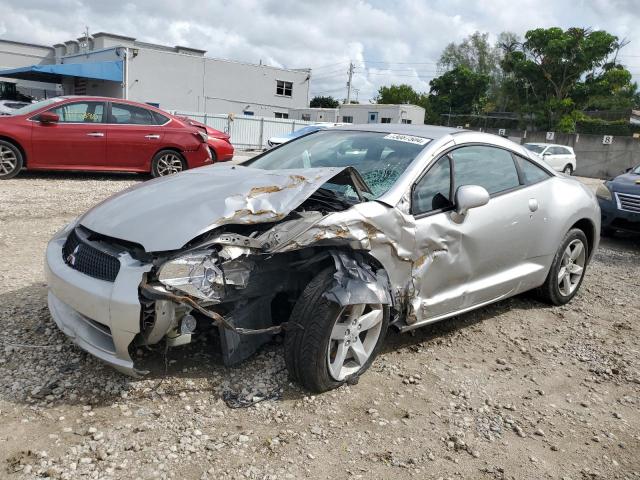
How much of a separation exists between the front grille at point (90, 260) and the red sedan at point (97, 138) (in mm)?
6877

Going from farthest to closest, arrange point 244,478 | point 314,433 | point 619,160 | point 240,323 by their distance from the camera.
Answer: point 619,160
point 240,323
point 314,433
point 244,478

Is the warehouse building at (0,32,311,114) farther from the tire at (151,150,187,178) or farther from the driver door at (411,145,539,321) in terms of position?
the driver door at (411,145,539,321)

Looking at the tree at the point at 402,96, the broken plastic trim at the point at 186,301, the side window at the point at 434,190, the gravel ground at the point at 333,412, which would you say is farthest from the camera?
the tree at the point at 402,96

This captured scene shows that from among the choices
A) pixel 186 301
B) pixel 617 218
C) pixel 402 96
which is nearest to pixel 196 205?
pixel 186 301

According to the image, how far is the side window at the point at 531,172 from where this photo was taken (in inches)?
172

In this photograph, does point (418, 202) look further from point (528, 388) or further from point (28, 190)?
point (28, 190)

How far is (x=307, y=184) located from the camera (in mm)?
3141

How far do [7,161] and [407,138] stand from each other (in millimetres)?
7830

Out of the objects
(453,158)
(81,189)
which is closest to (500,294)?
(453,158)

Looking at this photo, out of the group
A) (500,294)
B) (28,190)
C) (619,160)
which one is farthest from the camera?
(619,160)

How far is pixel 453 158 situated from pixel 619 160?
30.7m

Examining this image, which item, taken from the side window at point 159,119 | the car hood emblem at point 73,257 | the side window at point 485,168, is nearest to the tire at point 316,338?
the car hood emblem at point 73,257

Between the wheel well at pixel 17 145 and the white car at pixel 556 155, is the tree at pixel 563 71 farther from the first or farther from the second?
the wheel well at pixel 17 145

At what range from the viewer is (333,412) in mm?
2947
